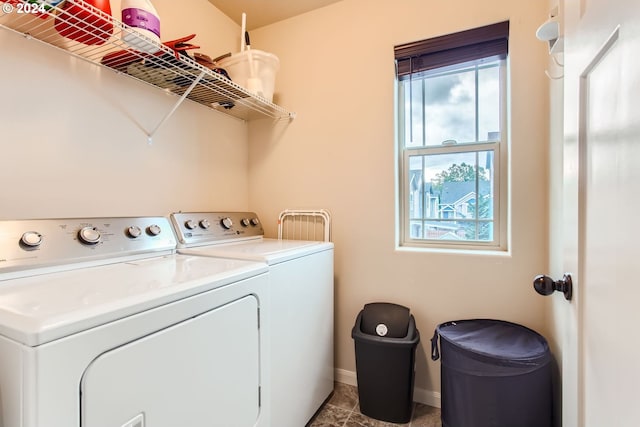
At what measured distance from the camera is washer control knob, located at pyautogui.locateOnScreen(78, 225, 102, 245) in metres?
1.15

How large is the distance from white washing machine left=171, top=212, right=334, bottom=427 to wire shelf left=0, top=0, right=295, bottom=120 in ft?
2.34

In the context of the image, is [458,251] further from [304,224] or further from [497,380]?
[304,224]

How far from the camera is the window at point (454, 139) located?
5.82 ft

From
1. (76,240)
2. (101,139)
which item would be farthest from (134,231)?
(101,139)

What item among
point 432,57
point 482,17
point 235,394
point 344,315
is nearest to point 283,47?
point 432,57

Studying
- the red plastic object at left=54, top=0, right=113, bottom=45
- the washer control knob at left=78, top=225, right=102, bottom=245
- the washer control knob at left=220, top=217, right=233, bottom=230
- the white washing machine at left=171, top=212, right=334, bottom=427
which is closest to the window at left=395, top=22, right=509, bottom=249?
the white washing machine at left=171, top=212, right=334, bottom=427

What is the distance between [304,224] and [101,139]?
125 centimetres

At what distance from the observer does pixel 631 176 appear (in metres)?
0.52

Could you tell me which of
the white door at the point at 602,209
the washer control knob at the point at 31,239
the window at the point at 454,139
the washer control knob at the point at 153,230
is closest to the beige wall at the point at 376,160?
the window at the point at 454,139

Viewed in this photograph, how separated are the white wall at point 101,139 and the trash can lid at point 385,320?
1.22 meters

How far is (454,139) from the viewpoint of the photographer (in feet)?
6.28

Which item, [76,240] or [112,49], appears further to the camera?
[112,49]

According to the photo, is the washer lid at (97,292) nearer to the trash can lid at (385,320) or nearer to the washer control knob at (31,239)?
the washer control knob at (31,239)

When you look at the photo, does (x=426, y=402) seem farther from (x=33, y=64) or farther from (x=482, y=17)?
(x=33, y=64)
